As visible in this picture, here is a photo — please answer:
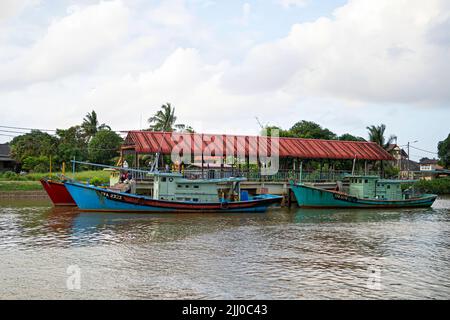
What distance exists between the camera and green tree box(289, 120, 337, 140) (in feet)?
208

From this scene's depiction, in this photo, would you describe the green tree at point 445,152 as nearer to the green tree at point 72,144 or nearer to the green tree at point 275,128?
the green tree at point 275,128

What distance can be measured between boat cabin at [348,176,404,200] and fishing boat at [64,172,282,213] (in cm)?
925

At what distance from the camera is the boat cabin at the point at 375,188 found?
126 ft

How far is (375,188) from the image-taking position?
38500mm

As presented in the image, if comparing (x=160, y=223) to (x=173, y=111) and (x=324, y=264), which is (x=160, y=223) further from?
(x=173, y=111)

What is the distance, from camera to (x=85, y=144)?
6200cm

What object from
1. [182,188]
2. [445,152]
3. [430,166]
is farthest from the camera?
[430,166]

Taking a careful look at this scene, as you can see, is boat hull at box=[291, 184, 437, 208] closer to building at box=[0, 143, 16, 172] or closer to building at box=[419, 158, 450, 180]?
building at box=[419, 158, 450, 180]

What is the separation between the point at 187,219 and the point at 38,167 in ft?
104

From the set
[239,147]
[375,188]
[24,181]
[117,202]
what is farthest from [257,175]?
[24,181]

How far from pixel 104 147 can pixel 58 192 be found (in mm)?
23633

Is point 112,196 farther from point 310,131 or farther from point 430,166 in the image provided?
point 430,166
